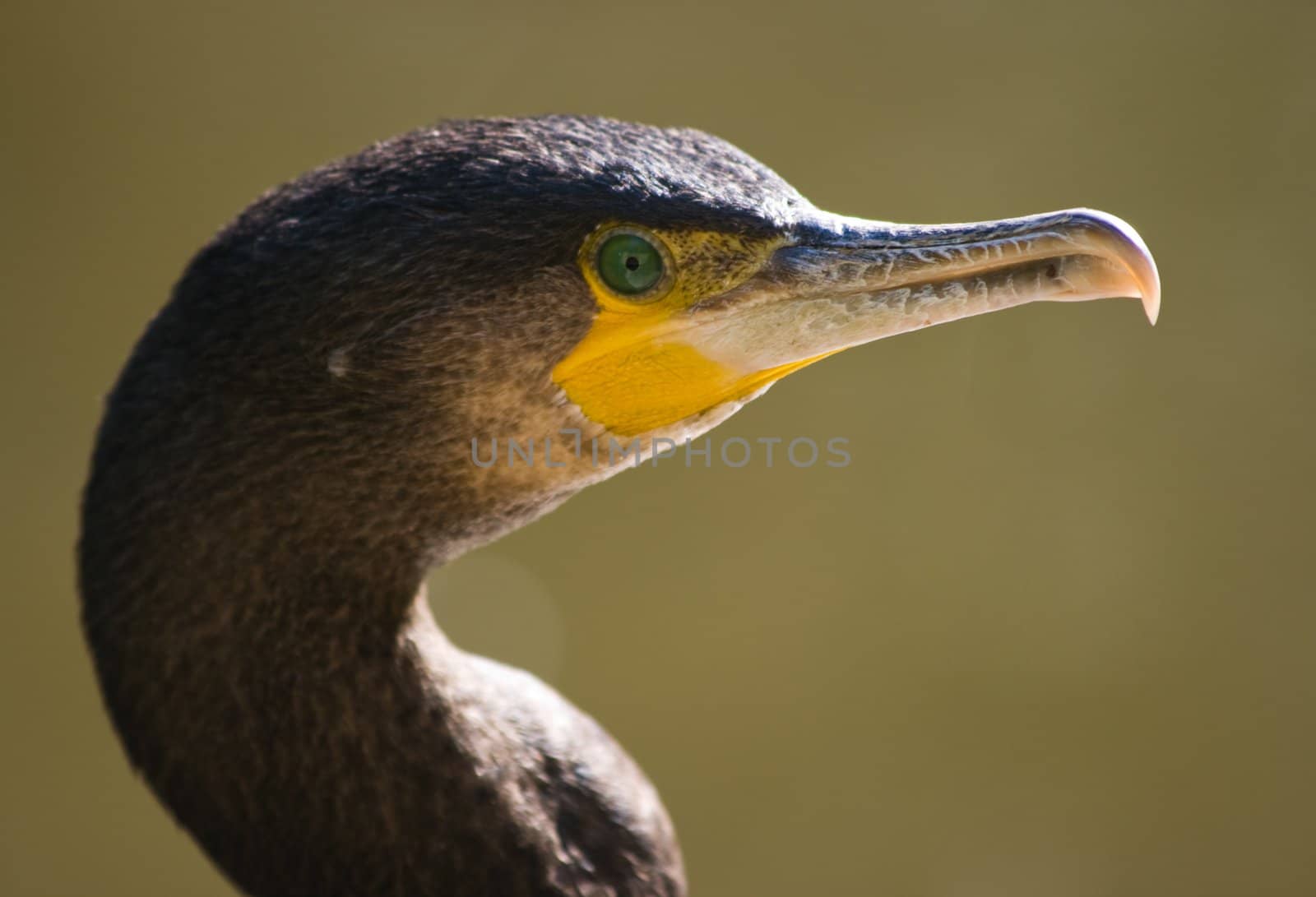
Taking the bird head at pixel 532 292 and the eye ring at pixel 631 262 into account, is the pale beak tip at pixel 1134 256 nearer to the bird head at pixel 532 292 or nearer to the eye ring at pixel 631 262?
the bird head at pixel 532 292

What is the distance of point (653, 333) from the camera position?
5.51ft

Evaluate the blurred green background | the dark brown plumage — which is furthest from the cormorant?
the blurred green background

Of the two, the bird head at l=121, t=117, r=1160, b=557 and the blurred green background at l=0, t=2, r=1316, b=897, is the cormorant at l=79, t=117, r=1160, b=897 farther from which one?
the blurred green background at l=0, t=2, r=1316, b=897

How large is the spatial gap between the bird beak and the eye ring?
0.07 meters

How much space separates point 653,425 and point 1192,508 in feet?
10.7

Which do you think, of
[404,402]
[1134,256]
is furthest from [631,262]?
[1134,256]

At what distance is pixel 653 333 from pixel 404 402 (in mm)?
333

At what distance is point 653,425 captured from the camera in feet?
5.66

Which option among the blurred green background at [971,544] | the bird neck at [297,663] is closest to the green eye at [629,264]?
the bird neck at [297,663]

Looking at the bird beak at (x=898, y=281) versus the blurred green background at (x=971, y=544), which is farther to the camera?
the blurred green background at (x=971, y=544)

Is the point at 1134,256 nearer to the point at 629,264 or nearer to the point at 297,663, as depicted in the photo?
the point at 629,264

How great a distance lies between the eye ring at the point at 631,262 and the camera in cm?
162

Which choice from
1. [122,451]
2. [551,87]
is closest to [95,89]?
[551,87]

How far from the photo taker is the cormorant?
158 cm
